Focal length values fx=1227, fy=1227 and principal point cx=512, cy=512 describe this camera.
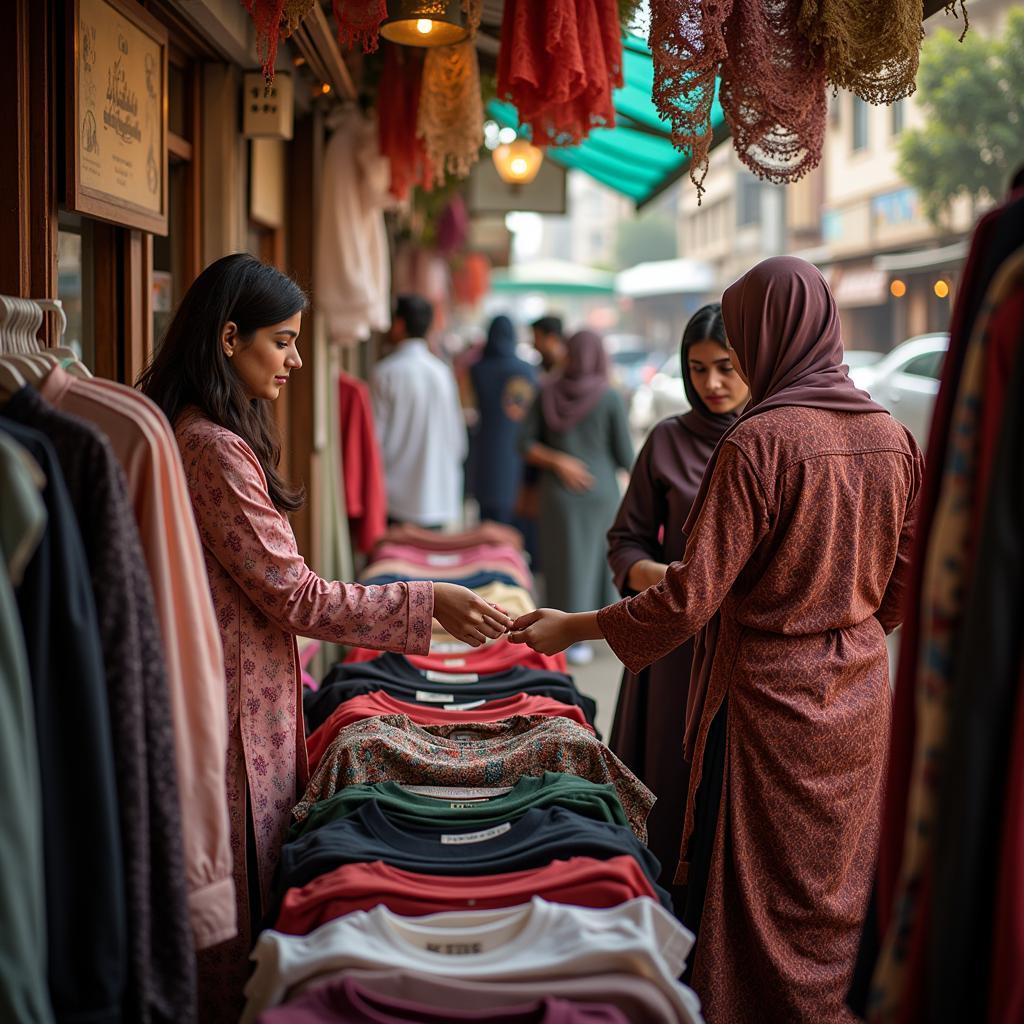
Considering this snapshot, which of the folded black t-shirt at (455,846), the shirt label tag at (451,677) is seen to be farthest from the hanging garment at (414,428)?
the folded black t-shirt at (455,846)

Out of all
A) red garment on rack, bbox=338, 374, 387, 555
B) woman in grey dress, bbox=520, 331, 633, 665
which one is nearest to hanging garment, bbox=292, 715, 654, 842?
red garment on rack, bbox=338, 374, 387, 555

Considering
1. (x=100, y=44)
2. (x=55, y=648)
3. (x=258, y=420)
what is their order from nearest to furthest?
(x=55, y=648) → (x=258, y=420) → (x=100, y=44)

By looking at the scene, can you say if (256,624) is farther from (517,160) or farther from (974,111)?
(974,111)

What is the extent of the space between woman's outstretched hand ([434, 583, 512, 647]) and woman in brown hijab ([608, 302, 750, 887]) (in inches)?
29.7

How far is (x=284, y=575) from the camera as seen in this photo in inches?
93.4

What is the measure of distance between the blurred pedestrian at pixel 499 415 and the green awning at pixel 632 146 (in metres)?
1.27

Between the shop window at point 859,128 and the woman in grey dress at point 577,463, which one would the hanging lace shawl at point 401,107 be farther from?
the shop window at point 859,128

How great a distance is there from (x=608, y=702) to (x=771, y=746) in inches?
160

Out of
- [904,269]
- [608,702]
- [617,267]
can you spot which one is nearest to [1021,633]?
[608,702]

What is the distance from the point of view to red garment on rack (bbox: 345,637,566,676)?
3445 mm

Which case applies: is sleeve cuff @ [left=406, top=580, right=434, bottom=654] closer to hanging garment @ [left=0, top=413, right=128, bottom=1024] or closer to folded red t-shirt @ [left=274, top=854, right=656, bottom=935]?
folded red t-shirt @ [left=274, top=854, right=656, bottom=935]

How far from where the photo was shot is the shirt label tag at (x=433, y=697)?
3.15 metres

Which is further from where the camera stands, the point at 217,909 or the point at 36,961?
the point at 217,909

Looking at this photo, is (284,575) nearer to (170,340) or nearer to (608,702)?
(170,340)
